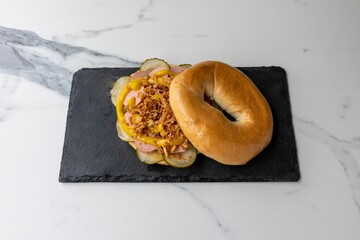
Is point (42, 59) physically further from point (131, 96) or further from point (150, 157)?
point (150, 157)

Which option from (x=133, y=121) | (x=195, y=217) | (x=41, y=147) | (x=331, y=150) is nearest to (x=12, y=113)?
(x=41, y=147)

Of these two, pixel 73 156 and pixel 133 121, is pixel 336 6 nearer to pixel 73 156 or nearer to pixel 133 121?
pixel 133 121

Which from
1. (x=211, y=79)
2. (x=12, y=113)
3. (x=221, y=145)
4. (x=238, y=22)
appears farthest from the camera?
(x=238, y=22)

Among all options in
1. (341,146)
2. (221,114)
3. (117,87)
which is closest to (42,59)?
(117,87)

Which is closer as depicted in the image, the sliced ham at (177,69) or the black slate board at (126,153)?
the black slate board at (126,153)

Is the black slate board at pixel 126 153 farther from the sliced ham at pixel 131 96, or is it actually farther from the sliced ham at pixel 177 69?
the sliced ham at pixel 177 69

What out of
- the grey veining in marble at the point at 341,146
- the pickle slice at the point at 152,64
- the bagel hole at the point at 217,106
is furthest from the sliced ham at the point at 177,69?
the grey veining in marble at the point at 341,146

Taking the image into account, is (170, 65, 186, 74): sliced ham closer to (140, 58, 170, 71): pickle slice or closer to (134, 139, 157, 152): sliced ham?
(140, 58, 170, 71): pickle slice
